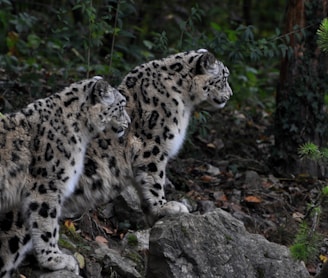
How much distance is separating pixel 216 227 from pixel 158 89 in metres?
1.30

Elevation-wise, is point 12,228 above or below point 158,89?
below

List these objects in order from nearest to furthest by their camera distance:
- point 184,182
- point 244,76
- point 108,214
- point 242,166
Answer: point 108,214
point 184,182
point 242,166
point 244,76

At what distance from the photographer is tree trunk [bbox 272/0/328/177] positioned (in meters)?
9.92

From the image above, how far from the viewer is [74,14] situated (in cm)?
1373

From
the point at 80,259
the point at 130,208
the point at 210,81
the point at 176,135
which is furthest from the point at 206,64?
the point at 80,259

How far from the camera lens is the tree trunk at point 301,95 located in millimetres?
9922

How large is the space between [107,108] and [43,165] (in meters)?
0.80

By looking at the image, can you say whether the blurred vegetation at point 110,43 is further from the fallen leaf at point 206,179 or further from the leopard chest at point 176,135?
the leopard chest at point 176,135

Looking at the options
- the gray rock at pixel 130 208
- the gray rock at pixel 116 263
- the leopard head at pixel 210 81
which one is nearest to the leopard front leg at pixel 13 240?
the gray rock at pixel 116 263

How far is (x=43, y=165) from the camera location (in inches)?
248

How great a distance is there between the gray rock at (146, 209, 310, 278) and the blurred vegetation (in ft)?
8.61

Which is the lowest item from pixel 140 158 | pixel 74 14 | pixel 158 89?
pixel 140 158

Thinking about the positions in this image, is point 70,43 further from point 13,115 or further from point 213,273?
point 213,273

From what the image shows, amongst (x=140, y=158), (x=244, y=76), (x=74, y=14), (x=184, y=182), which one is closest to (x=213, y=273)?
(x=140, y=158)
